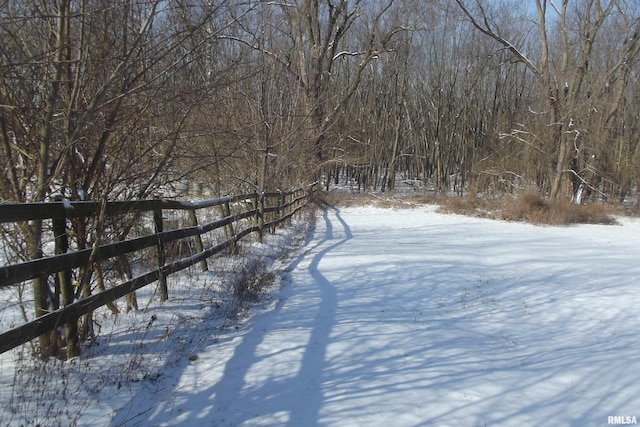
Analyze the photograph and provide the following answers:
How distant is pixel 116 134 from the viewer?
13.8ft

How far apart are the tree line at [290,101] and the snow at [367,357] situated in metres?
1.03

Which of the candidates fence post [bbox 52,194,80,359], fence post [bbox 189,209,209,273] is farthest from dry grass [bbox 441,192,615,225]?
fence post [bbox 52,194,80,359]

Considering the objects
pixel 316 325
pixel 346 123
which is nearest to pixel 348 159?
pixel 346 123

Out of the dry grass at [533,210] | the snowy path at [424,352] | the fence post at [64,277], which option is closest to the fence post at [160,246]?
the snowy path at [424,352]

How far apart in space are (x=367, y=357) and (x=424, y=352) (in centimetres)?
65

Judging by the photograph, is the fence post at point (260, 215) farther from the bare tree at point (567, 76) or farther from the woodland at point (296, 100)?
the bare tree at point (567, 76)

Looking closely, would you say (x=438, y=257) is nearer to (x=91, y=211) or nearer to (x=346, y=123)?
(x=91, y=211)

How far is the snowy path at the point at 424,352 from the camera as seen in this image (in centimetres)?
331

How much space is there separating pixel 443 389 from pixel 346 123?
2443 centimetres

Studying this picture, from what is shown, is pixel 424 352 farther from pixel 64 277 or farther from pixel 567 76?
pixel 567 76

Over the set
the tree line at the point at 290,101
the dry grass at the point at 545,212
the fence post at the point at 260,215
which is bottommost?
the dry grass at the point at 545,212

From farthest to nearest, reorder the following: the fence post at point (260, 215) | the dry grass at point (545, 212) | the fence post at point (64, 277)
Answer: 1. the dry grass at point (545, 212)
2. the fence post at point (260, 215)
3. the fence post at point (64, 277)

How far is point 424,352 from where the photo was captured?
4.49 metres

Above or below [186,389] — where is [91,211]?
above
